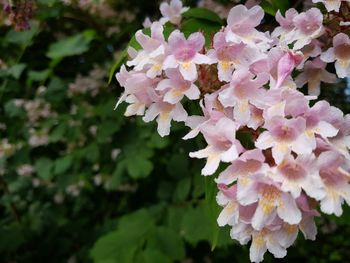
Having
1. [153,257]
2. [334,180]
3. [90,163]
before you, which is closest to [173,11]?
[334,180]

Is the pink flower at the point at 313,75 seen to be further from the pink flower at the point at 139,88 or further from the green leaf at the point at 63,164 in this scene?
the green leaf at the point at 63,164

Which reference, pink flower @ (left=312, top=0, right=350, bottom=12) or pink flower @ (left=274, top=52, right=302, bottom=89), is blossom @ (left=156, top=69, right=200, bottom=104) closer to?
pink flower @ (left=274, top=52, right=302, bottom=89)

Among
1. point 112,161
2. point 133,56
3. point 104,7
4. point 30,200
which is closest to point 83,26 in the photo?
point 104,7

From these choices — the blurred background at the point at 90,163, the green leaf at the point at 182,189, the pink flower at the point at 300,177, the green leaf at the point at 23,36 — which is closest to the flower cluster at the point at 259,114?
the pink flower at the point at 300,177

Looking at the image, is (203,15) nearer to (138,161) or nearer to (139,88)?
(139,88)

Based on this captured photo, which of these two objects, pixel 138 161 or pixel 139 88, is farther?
pixel 138 161

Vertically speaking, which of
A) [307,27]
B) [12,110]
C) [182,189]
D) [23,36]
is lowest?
[182,189]

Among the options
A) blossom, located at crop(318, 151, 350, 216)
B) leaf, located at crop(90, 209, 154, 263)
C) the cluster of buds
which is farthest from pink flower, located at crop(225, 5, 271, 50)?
leaf, located at crop(90, 209, 154, 263)
